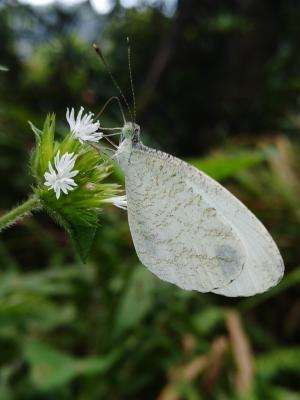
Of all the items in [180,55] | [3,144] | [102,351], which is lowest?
[102,351]

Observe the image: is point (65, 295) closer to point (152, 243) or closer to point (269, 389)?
point (269, 389)

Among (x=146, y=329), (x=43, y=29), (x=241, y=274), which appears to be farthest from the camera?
(x=43, y=29)

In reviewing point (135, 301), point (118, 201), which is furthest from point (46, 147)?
point (135, 301)

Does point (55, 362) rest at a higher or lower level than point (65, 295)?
lower

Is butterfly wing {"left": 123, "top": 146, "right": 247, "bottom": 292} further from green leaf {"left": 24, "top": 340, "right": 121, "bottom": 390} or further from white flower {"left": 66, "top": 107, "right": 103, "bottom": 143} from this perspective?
green leaf {"left": 24, "top": 340, "right": 121, "bottom": 390}

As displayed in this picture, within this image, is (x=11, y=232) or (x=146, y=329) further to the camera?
(x=11, y=232)

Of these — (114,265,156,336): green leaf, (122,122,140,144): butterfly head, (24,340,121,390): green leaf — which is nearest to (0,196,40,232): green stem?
(122,122,140,144): butterfly head

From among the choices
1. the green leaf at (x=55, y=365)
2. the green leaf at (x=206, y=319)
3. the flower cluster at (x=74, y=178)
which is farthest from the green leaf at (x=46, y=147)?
the green leaf at (x=206, y=319)

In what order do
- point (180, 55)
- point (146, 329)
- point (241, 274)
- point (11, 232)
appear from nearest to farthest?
1. point (241, 274)
2. point (146, 329)
3. point (11, 232)
4. point (180, 55)

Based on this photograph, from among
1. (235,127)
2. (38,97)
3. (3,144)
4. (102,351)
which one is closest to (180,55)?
(235,127)

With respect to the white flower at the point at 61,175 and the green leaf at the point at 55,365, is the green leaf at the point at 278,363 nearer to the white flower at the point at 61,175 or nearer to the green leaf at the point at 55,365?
the green leaf at the point at 55,365
